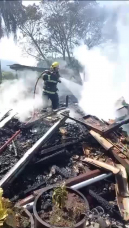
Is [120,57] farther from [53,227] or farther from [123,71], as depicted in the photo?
[53,227]

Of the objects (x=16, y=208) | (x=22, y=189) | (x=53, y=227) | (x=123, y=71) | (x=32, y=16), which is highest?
(x=32, y=16)

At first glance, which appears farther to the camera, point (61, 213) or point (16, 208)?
point (16, 208)

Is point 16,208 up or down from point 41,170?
up

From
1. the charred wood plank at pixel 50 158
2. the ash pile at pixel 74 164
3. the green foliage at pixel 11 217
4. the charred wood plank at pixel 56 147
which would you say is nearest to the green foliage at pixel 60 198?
the ash pile at pixel 74 164

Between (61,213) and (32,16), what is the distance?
21.1 m

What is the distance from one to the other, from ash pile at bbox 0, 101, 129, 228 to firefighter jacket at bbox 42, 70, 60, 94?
7.25ft

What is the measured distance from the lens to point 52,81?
349 inches

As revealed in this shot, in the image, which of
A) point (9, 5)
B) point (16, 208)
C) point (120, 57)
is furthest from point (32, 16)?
point (16, 208)

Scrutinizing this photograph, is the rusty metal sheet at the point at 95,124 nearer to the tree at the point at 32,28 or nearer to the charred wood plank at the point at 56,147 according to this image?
the charred wood plank at the point at 56,147

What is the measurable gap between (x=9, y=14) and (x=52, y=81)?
1502cm

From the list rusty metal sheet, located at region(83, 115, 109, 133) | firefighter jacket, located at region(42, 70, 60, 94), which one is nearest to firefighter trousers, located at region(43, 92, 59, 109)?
firefighter jacket, located at region(42, 70, 60, 94)

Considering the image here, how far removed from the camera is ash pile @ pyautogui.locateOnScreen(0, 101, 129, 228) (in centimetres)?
431

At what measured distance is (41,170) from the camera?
5277mm

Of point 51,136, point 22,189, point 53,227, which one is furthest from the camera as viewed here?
point 51,136
